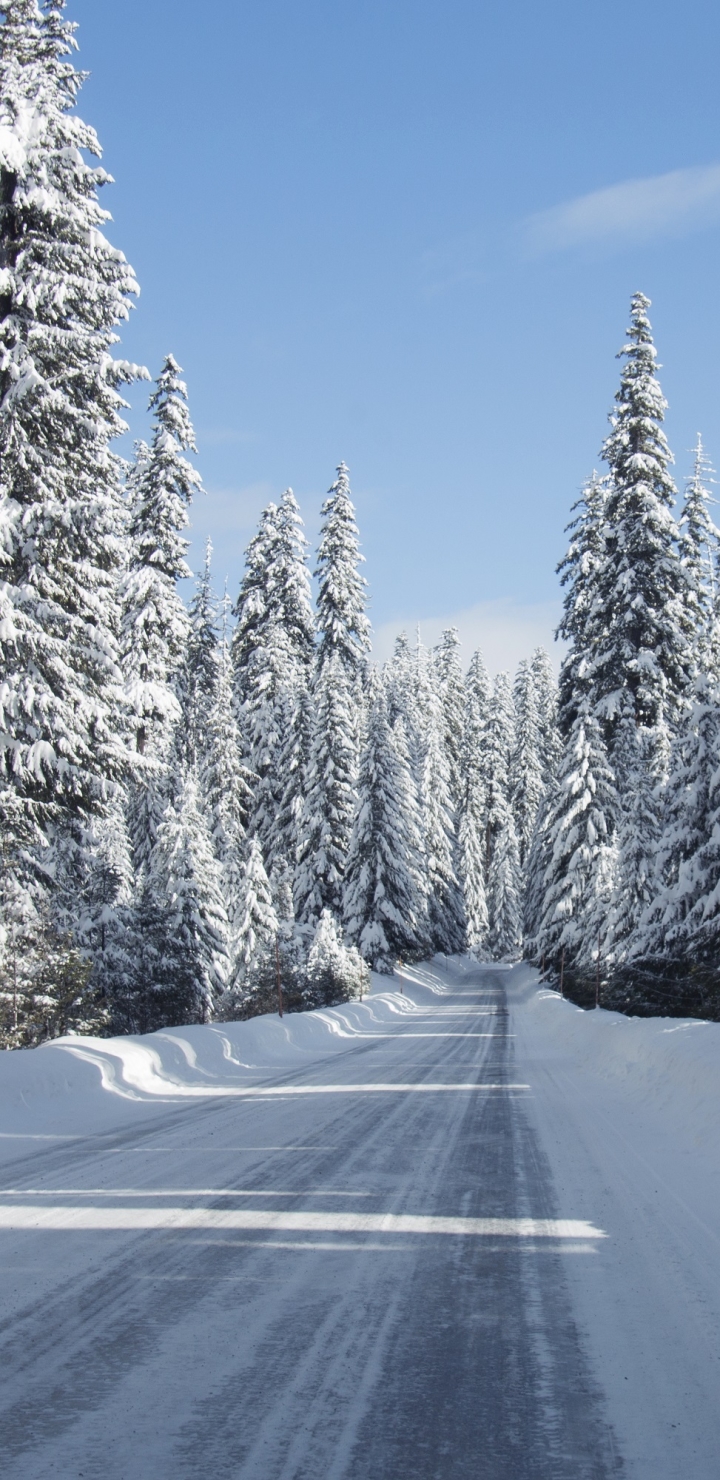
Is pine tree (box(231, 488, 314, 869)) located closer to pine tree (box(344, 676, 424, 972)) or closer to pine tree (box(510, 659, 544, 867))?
pine tree (box(344, 676, 424, 972))

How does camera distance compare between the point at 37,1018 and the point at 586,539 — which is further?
the point at 586,539

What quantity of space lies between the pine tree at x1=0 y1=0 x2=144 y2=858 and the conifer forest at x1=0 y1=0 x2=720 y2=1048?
0.16ft

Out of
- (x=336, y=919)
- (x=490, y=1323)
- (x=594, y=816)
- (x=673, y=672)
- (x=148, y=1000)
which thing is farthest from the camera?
(x=336, y=919)

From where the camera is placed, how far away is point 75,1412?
3.34 m

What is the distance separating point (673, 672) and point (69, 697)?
66.0 feet

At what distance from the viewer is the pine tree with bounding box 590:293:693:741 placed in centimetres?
2898

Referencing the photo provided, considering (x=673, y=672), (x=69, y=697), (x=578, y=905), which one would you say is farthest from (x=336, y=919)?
(x=69, y=697)

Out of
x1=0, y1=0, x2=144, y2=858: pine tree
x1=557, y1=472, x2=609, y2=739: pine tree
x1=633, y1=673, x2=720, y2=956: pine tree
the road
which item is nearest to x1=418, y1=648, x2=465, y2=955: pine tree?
x1=557, y1=472, x2=609, y2=739: pine tree

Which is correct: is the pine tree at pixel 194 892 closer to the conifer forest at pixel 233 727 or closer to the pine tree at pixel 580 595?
the conifer forest at pixel 233 727

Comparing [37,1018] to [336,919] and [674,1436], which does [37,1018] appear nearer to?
[674,1436]

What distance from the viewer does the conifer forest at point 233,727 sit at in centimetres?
1498

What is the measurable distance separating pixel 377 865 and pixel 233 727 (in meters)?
11.7

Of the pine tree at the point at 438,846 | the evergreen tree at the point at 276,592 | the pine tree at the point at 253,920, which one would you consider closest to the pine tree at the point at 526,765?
the pine tree at the point at 438,846

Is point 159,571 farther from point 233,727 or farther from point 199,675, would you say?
point 199,675
